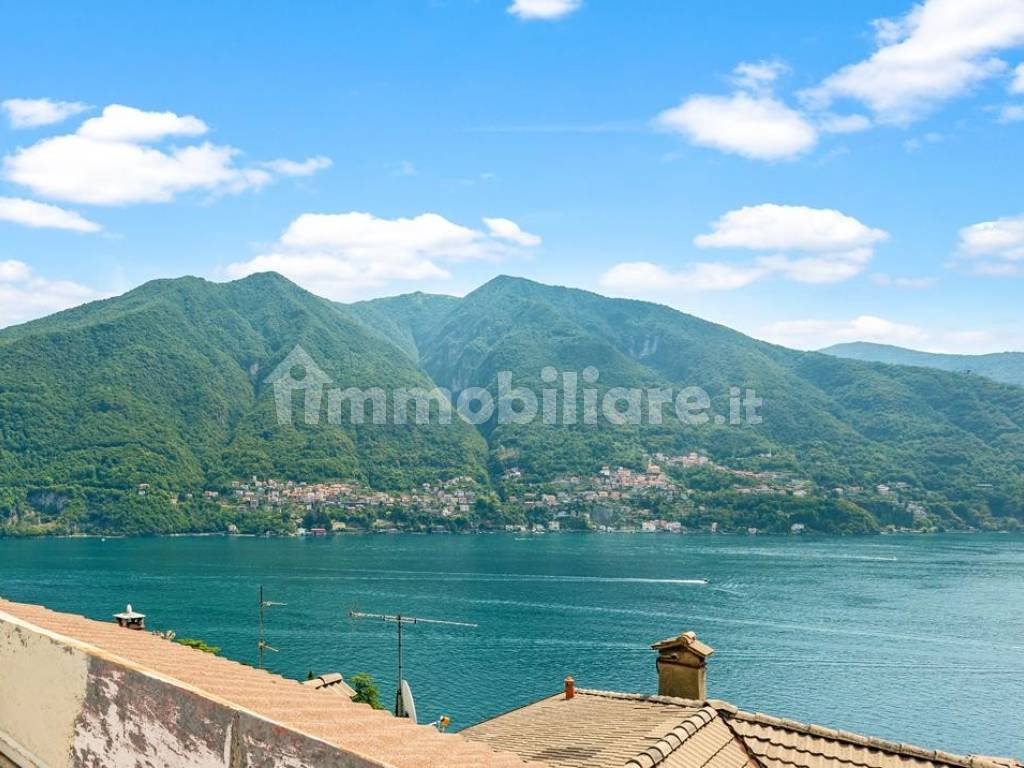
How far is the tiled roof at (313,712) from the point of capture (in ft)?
7.29

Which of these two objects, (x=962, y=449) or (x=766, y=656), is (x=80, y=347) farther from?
(x=962, y=449)

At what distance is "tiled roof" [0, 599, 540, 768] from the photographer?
2.22 meters

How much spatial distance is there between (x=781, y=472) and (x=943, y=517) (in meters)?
28.8

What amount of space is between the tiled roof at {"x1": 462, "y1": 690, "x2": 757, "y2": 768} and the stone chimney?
46cm

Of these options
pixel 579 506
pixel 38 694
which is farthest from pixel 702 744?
pixel 579 506

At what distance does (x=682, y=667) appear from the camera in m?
10.0

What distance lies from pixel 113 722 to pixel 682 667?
866 centimetres

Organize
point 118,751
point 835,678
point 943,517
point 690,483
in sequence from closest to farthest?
point 118,751 < point 835,678 < point 943,517 < point 690,483

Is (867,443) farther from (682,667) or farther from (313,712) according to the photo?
(313,712)

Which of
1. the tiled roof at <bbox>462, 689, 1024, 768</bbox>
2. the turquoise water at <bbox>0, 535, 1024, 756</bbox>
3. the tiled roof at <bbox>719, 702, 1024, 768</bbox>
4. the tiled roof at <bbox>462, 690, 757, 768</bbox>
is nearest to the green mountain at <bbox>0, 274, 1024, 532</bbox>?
the turquoise water at <bbox>0, 535, 1024, 756</bbox>

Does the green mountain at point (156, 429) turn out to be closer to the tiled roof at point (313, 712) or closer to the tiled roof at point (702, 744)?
the tiled roof at point (702, 744)

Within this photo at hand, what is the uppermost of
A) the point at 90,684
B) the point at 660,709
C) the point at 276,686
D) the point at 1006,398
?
the point at 1006,398

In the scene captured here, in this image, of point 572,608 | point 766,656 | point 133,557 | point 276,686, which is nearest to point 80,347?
point 133,557

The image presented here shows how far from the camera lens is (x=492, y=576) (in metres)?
85.3
